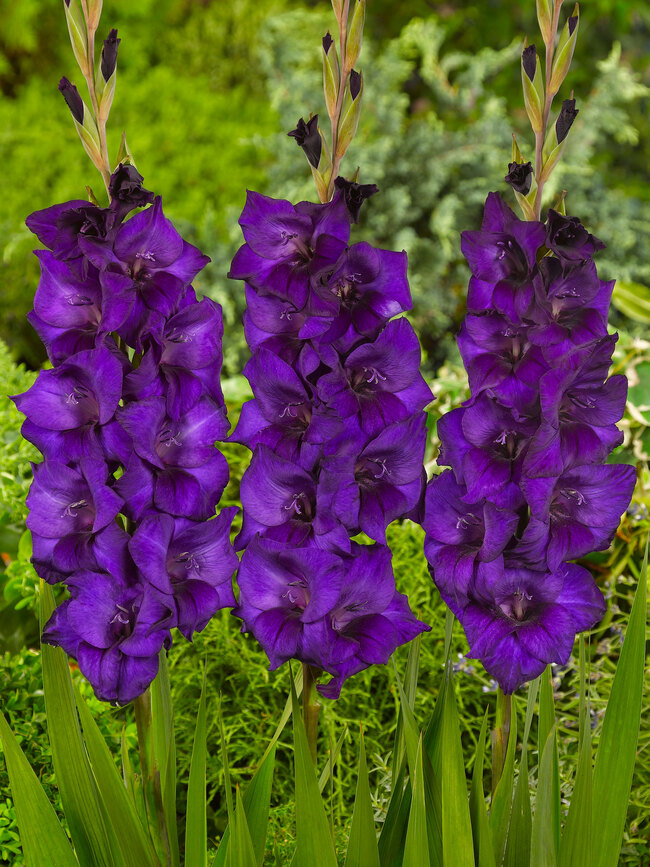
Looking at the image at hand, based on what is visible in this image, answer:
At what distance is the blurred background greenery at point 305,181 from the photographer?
5.79 feet

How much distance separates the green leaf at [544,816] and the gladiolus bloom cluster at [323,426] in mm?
197

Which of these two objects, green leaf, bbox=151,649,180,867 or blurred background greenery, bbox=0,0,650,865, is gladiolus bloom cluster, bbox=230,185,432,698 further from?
blurred background greenery, bbox=0,0,650,865

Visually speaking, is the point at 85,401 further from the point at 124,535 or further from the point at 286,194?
the point at 286,194

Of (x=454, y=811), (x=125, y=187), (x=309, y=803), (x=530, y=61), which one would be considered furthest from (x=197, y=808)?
(x=530, y=61)

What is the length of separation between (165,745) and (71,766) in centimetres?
11

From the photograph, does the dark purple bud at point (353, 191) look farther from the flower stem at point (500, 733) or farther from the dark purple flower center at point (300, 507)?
the flower stem at point (500, 733)

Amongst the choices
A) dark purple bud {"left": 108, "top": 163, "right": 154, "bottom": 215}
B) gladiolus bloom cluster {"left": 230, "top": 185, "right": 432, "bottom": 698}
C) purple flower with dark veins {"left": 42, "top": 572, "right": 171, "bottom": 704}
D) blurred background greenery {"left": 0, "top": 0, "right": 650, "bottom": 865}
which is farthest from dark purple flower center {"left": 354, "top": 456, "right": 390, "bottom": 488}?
blurred background greenery {"left": 0, "top": 0, "right": 650, "bottom": 865}

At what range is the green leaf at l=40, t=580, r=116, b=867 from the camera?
1049mm

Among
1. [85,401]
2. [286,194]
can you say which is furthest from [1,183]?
[85,401]

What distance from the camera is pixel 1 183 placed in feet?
13.1

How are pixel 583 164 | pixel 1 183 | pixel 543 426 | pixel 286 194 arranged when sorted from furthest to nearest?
pixel 1 183 < pixel 583 164 < pixel 286 194 < pixel 543 426

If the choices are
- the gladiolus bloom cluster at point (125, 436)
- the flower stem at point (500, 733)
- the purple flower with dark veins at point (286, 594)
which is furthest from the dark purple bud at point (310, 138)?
the flower stem at point (500, 733)

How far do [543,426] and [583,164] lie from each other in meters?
3.14

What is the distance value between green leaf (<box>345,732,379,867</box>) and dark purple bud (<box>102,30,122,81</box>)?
2.50 ft
